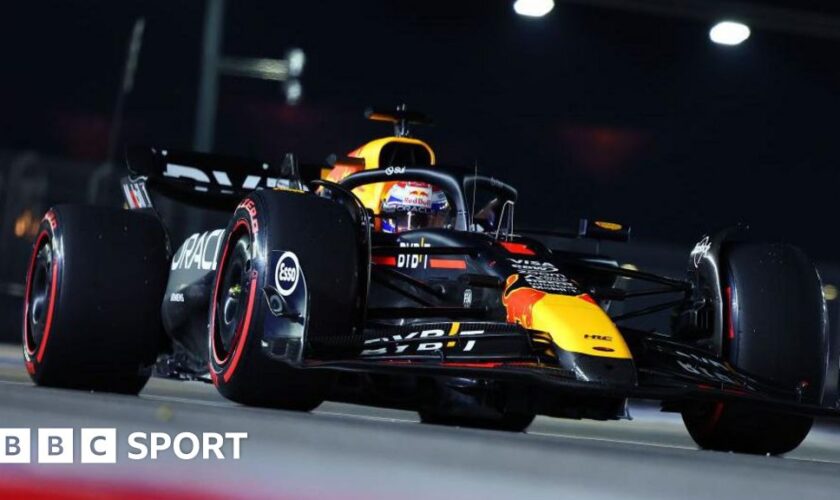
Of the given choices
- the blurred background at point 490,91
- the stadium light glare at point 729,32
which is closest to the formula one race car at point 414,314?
the stadium light glare at point 729,32

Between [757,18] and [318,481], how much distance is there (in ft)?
→ 32.4

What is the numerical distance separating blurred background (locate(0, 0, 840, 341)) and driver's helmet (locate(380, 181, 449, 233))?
6349mm

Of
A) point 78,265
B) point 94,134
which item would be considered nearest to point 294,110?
point 94,134

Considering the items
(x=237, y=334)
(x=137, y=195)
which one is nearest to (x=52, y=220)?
(x=137, y=195)

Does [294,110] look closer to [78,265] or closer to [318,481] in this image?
[78,265]

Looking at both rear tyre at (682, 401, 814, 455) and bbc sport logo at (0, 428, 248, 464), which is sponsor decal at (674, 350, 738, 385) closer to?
rear tyre at (682, 401, 814, 455)

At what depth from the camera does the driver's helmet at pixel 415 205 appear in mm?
5301

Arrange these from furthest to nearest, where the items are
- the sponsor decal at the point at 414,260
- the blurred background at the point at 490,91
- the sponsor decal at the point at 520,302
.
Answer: the blurred background at the point at 490,91 < the sponsor decal at the point at 414,260 < the sponsor decal at the point at 520,302

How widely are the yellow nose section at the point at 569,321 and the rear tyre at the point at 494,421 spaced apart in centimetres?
106

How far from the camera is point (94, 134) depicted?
12.2 meters

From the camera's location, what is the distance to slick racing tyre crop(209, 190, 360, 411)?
13.1ft

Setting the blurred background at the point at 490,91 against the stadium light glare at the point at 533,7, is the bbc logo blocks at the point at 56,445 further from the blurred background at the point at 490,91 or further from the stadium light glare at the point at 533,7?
the stadium light glare at the point at 533,7

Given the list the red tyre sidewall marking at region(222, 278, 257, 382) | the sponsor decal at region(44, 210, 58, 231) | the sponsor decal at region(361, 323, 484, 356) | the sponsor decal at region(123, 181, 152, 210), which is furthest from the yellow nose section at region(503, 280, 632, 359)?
the sponsor decal at region(123, 181, 152, 210)

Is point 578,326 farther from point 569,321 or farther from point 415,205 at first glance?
point 415,205
